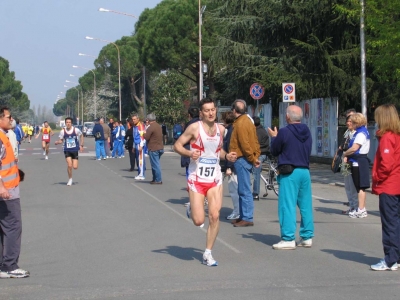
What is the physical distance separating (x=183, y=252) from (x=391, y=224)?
106 inches

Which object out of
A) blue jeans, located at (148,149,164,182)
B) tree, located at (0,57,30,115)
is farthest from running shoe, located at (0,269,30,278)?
tree, located at (0,57,30,115)

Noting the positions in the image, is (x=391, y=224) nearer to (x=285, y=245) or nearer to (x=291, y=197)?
(x=291, y=197)

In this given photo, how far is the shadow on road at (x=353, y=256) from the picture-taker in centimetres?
875

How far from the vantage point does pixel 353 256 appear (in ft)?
29.7

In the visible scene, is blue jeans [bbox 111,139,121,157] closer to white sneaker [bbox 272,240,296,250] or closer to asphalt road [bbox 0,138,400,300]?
asphalt road [bbox 0,138,400,300]

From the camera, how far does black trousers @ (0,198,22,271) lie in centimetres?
776

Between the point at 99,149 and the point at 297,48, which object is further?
the point at 99,149

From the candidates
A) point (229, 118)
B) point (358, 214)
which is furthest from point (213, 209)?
point (358, 214)

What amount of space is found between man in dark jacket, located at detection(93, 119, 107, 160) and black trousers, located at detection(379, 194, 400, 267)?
24505 millimetres

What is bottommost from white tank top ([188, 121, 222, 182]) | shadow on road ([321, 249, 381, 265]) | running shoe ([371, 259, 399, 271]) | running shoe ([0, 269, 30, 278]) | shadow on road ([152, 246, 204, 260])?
shadow on road ([321, 249, 381, 265])

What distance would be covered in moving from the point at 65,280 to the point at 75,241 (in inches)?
102

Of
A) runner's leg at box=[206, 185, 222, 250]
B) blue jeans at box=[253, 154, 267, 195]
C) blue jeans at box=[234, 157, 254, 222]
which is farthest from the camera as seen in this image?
blue jeans at box=[253, 154, 267, 195]

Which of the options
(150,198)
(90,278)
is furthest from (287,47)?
(90,278)

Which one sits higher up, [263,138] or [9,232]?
[263,138]
